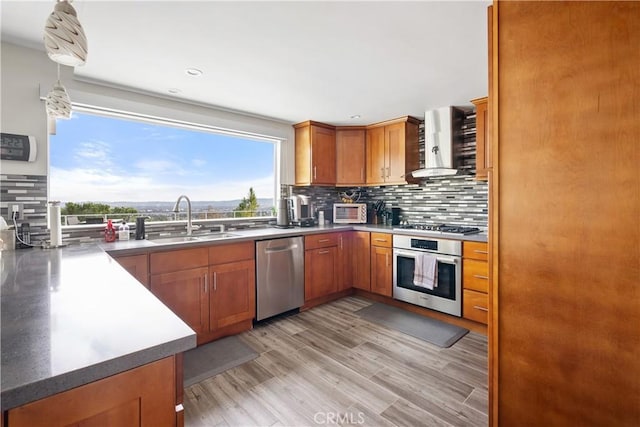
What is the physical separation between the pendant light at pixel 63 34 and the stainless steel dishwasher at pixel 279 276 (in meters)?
2.13

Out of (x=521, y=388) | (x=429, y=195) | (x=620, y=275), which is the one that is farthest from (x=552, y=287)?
(x=429, y=195)

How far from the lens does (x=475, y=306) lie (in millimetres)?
2783

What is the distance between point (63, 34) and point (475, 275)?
10.2ft

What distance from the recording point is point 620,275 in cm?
98

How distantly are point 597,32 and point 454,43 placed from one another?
39.6 inches

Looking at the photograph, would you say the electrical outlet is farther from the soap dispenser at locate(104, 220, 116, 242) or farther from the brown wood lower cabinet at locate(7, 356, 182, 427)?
the brown wood lower cabinet at locate(7, 356, 182, 427)

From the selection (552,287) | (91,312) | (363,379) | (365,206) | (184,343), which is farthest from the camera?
(365,206)

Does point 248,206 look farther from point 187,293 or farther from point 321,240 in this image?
point 187,293

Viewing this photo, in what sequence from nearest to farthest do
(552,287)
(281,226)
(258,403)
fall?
(552,287), (258,403), (281,226)

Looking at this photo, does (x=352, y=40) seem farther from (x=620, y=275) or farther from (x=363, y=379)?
(x=363, y=379)

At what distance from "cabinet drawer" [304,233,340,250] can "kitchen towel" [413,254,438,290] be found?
975 mm

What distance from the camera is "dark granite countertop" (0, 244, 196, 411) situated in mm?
577

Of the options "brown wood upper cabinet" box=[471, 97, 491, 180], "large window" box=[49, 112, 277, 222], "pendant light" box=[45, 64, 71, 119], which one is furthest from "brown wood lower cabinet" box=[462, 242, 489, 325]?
"pendant light" box=[45, 64, 71, 119]

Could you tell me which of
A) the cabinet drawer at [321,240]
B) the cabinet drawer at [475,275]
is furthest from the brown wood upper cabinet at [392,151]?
the cabinet drawer at [475,275]
